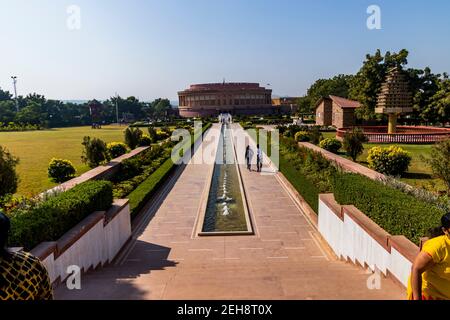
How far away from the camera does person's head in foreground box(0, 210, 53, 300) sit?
207cm

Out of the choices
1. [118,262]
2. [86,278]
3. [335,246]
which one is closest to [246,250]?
[335,246]

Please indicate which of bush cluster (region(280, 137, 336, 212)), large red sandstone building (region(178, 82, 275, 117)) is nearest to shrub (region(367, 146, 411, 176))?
bush cluster (region(280, 137, 336, 212))

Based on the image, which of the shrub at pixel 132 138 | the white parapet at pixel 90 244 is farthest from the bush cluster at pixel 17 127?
the white parapet at pixel 90 244

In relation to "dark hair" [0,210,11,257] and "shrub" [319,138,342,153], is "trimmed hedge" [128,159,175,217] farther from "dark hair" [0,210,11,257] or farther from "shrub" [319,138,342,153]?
"shrub" [319,138,342,153]

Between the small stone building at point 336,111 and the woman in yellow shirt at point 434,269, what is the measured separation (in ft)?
117

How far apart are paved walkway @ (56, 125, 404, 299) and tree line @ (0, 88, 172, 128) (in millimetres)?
59913

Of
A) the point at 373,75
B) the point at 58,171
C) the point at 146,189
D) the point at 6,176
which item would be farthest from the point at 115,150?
the point at 373,75

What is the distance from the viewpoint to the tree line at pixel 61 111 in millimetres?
64438

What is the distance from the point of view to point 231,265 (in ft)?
22.1

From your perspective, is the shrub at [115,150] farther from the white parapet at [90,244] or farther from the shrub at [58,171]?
the white parapet at [90,244]

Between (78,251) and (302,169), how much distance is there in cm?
1112

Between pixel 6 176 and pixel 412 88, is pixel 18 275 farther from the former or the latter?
pixel 412 88

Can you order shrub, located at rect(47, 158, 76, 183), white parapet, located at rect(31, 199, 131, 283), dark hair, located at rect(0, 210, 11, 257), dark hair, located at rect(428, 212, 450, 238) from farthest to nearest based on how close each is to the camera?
1. shrub, located at rect(47, 158, 76, 183)
2. white parapet, located at rect(31, 199, 131, 283)
3. dark hair, located at rect(428, 212, 450, 238)
4. dark hair, located at rect(0, 210, 11, 257)

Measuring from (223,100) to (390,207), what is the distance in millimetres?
86332
